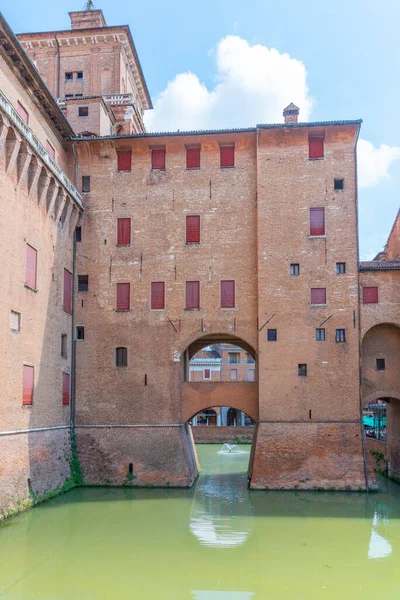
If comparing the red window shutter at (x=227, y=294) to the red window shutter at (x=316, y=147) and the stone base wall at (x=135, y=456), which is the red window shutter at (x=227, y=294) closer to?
the stone base wall at (x=135, y=456)

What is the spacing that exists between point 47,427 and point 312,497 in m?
10.3

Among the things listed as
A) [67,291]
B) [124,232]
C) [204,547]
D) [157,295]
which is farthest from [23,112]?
[204,547]

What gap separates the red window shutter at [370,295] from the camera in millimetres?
25578

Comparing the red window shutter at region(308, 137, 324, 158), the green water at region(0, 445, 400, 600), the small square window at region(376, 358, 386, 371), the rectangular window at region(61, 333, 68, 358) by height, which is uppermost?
the red window shutter at region(308, 137, 324, 158)

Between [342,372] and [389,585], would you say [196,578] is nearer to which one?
[389,585]

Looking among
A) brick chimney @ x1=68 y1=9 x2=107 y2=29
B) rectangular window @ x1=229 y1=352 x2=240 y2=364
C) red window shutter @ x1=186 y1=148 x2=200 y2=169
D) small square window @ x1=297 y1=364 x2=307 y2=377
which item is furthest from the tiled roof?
rectangular window @ x1=229 y1=352 x2=240 y2=364

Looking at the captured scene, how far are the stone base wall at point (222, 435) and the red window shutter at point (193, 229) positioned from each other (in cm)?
2559

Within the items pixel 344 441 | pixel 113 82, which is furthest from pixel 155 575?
pixel 113 82

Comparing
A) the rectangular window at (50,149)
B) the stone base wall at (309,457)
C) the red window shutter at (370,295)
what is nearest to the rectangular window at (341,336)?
the red window shutter at (370,295)

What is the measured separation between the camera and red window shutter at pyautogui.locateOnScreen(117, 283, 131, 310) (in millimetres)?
26078

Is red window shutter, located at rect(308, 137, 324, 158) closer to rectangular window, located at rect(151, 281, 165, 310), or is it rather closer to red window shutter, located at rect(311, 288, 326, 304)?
red window shutter, located at rect(311, 288, 326, 304)

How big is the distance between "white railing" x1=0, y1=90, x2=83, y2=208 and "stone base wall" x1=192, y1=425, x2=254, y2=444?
1063 inches

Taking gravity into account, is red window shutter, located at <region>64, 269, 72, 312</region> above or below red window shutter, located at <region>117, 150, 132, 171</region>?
below

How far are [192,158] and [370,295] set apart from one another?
32.5ft
